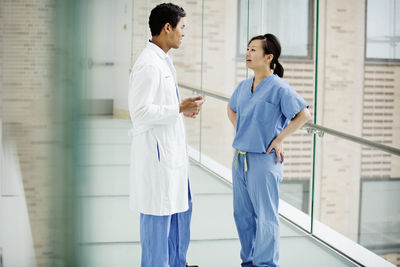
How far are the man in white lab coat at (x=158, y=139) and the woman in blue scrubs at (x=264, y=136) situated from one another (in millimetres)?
367

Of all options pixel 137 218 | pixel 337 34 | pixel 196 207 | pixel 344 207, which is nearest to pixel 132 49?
pixel 137 218

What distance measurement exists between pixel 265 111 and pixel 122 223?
1272 millimetres

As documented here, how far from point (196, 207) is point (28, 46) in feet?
7.68

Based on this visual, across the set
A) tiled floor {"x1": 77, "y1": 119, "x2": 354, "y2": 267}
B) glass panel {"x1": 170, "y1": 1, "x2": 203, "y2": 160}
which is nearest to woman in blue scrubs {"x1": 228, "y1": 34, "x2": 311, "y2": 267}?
tiled floor {"x1": 77, "y1": 119, "x2": 354, "y2": 267}

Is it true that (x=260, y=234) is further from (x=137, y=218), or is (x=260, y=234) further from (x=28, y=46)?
(x=28, y=46)

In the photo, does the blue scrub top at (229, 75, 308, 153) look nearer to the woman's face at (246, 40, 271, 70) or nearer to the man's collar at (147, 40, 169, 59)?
the woman's face at (246, 40, 271, 70)

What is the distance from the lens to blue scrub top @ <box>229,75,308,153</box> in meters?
2.17

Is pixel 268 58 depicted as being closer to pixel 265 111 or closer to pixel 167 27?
pixel 265 111

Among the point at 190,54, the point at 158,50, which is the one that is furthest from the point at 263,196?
the point at 190,54

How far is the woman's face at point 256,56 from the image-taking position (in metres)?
2.25

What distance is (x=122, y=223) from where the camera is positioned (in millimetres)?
2941

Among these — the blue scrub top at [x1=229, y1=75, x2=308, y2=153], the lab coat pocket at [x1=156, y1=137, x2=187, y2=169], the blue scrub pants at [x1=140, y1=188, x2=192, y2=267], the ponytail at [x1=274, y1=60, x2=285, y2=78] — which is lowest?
the blue scrub pants at [x1=140, y1=188, x2=192, y2=267]

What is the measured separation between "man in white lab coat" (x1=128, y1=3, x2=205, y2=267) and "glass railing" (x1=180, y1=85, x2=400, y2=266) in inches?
37.3

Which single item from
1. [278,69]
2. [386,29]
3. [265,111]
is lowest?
[265,111]
